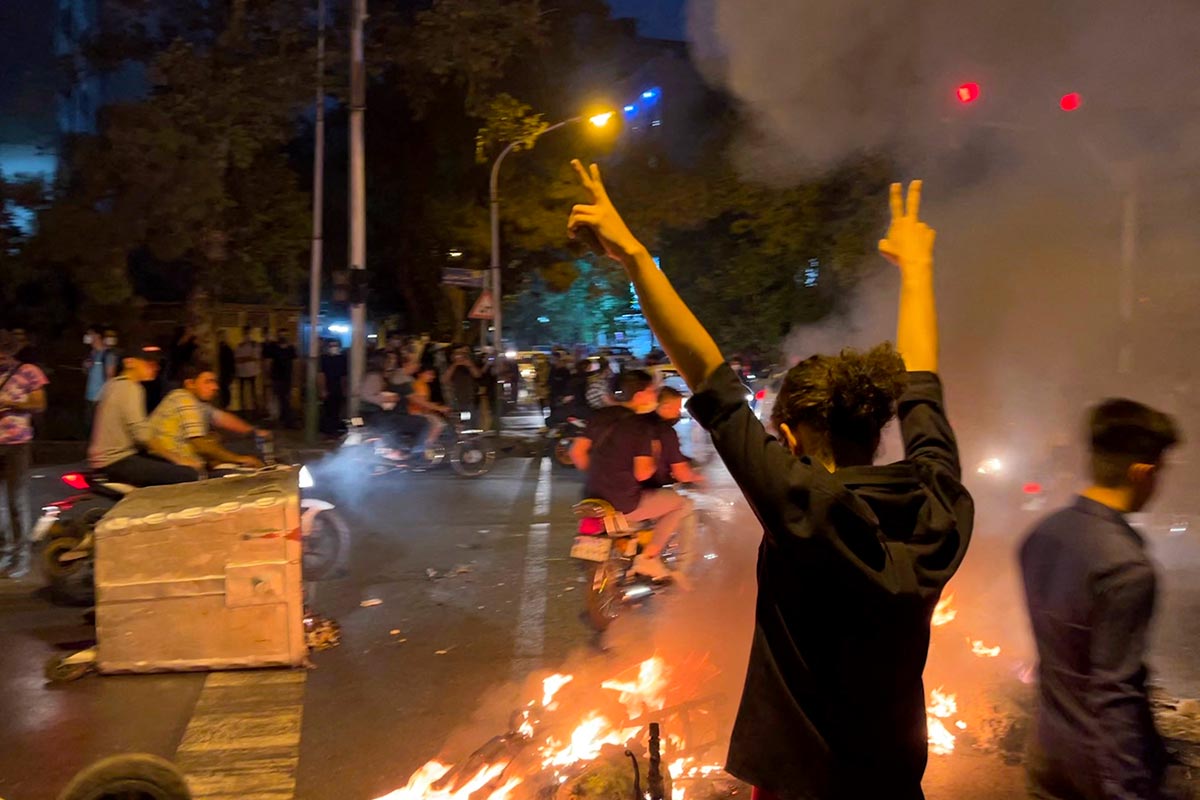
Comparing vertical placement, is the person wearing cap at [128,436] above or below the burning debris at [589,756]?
above

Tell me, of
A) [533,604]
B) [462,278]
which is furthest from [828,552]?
[462,278]

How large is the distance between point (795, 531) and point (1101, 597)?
1011 millimetres

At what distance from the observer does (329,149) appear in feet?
86.4

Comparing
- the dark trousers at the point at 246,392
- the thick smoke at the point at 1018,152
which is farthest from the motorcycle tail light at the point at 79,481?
the dark trousers at the point at 246,392

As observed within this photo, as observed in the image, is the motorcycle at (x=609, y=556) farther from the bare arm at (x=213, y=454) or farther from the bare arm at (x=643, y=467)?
the bare arm at (x=213, y=454)

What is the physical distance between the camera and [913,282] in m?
2.07

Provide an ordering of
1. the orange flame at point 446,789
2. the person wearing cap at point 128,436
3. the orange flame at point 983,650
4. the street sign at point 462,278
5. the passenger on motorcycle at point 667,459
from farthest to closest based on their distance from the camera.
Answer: the street sign at point 462,278 < the person wearing cap at point 128,436 < the passenger on motorcycle at point 667,459 < the orange flame at point 983,650 < the orange flame at point 446,789

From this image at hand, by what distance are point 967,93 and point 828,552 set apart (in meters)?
5.00

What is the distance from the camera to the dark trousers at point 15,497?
23.2ft

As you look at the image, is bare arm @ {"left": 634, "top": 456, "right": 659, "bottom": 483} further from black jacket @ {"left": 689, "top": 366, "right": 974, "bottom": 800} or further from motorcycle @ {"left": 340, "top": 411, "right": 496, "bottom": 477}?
motorcycle @ {"left": 340, "top": 411, "right": 496, "bottom": 477}

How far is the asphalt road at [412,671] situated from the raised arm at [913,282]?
2493 mm

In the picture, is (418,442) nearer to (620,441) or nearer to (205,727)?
(620,441)

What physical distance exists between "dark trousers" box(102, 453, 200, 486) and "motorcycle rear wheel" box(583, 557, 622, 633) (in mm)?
2760

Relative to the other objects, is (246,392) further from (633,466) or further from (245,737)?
(245,737)
